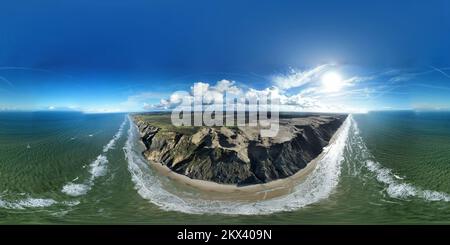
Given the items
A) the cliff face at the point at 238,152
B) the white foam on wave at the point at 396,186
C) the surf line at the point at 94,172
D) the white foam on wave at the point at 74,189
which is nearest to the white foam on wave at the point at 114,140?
the surf line at the point at 94,172

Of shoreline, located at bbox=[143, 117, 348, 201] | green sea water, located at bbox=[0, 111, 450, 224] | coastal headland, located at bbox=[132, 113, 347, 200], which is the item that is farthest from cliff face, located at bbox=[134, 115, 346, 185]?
green sea water, located at bbox=[0, 111, 450, 224]

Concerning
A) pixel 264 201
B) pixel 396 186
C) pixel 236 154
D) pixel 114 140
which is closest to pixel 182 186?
pixel 236 154

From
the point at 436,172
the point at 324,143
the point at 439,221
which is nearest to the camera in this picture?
the point at 439,221

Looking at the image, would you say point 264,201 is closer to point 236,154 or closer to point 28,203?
point 236,154

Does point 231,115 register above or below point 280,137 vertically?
above

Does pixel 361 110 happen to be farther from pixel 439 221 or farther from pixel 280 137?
pixel 439 221

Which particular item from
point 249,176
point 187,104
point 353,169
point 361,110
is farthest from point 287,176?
point 187,104

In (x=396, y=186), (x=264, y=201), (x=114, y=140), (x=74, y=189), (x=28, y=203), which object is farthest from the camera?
(x=114, y=140)

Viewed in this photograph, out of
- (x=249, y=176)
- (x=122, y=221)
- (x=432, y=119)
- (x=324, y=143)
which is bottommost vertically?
(x=122, y=221)
